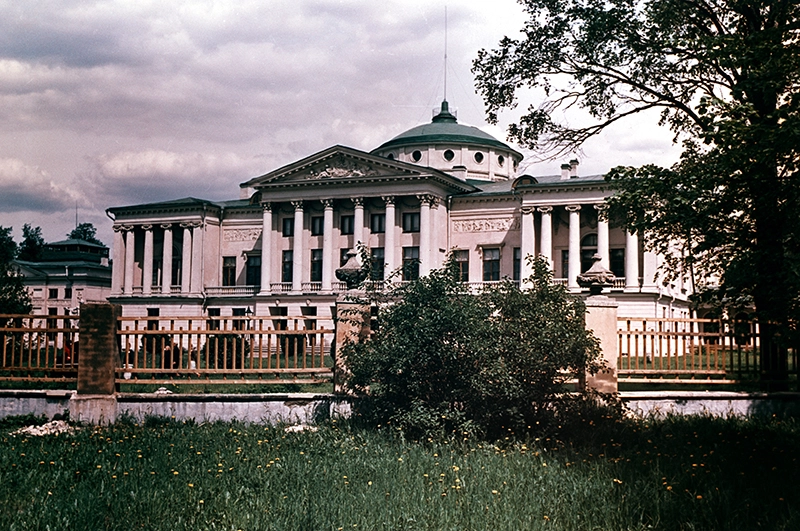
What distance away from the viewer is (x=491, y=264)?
55375 mm

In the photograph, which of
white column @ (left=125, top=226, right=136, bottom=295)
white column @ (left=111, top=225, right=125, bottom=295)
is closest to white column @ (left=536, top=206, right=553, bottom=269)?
white column @ (left=125, top=226, right=136, bottom=295)

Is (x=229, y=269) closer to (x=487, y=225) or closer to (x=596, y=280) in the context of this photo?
(x=487, y=225)

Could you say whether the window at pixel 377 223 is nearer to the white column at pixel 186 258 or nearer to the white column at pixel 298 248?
the white column at pixel 298 248

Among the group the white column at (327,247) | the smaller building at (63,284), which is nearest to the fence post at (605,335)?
the white column at (327,247)

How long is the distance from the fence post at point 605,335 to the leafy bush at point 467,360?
112 centimetres

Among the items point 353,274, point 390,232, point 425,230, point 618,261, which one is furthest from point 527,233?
point 353,274

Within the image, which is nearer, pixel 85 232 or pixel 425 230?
pixel 425 230

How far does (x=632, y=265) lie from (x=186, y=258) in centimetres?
3125

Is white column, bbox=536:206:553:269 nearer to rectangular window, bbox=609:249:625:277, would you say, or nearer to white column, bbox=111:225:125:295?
rectangular window, bbox=609:249:625:277

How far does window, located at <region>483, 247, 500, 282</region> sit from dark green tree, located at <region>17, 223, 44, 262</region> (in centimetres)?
6746

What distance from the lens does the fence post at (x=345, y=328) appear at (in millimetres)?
14188

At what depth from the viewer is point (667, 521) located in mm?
8289

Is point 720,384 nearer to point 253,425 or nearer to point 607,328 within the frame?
point 607,328

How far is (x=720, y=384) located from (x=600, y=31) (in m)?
7.85
